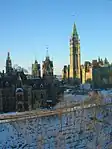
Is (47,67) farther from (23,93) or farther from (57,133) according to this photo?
(57,133)

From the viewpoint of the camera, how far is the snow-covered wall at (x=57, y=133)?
1155cm

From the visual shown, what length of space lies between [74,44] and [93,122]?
3435 cm

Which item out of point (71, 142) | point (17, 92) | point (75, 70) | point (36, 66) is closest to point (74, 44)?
point (75, 70)

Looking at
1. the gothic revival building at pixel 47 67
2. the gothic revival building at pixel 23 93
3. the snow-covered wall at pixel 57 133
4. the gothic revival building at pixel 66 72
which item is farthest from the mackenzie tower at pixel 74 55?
the snow-covered wall at pixel 57 133

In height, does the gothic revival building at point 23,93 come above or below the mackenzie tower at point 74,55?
below

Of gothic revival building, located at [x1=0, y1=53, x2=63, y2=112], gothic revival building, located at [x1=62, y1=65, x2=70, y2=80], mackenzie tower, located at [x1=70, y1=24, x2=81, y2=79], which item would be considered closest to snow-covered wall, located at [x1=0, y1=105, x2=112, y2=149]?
gothic revival building, located at [x1=0, y1=53, x2=63, y2=112]

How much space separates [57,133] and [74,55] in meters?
36.1

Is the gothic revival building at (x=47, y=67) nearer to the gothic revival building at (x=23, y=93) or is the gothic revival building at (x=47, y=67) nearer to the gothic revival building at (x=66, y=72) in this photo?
the gothic revival building at (x=23, y=93)

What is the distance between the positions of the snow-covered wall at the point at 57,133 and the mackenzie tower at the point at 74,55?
29.5 meters

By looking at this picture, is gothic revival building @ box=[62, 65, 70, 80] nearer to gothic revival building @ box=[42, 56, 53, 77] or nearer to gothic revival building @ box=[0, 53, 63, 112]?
gothic revival building @ box=[42, 56, 53, 77]

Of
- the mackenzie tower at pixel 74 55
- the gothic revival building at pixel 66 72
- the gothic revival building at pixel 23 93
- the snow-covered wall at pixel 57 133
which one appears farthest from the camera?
the gothic revival building at pixel 66 72

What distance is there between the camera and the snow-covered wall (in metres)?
11.5

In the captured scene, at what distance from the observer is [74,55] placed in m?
48.8

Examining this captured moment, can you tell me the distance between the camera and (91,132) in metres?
13.8
